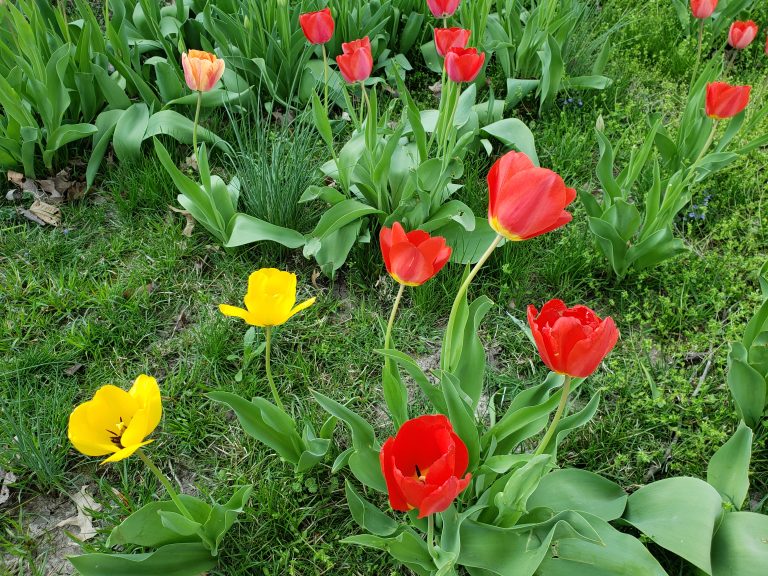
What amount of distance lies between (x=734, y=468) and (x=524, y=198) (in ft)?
2.90

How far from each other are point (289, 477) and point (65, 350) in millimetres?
829

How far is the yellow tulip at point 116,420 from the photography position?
1.12 metres

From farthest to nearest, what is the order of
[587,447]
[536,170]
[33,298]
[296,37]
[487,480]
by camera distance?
[296,37], [33,298], [587,447], [487,480], [536,170]

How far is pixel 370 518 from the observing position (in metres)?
1.42

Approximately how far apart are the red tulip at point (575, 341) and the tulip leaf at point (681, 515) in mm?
505

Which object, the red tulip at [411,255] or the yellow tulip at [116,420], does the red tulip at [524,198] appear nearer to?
the red tulip at [411,255]

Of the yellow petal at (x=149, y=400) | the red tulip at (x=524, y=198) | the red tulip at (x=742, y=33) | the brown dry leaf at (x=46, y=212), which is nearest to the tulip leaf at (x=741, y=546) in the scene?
the red tulip at (x=524, y=198)

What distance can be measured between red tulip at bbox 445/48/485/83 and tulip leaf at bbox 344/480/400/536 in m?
1.20

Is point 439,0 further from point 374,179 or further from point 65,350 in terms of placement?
point 65,350

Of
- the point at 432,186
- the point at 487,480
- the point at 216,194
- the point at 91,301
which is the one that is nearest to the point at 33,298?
the point at 91,301

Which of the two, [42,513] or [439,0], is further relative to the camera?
[439,0]

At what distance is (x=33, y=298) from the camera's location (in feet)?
6.73

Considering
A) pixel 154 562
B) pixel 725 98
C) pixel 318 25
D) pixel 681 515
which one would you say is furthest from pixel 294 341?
pixel 725 98

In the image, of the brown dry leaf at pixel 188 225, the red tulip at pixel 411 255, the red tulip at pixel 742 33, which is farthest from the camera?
the red tulip at pixel 742 33
